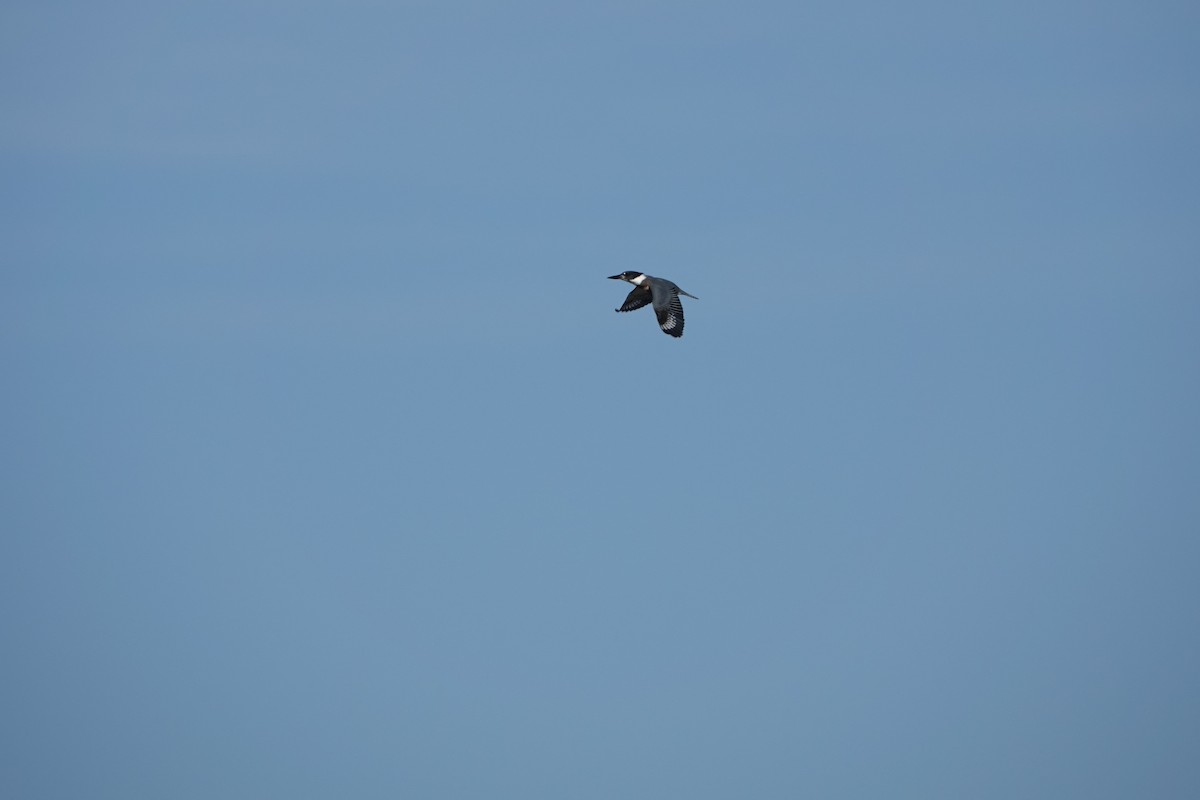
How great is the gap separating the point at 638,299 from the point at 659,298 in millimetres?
1471

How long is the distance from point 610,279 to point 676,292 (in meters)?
2.95

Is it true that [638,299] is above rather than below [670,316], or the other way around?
above

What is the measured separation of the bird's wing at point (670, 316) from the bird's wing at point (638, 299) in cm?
104

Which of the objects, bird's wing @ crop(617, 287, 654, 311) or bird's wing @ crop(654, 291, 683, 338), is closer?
bird's wing @ crop(654, 291, 683, 338)

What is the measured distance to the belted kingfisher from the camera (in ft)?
168

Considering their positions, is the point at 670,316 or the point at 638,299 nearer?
the point at 670,316

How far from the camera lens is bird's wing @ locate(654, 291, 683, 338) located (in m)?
51.0

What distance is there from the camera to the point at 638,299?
52.8 meters

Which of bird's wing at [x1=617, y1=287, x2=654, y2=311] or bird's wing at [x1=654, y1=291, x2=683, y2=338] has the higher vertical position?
bird's wing at [x1=617, y1=287, x2=654, y2=311]

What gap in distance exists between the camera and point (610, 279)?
5288 centimetres

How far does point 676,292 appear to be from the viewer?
170ft

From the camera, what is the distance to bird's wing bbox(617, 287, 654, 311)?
172 ft

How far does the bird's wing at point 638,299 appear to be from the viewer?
52.5 m

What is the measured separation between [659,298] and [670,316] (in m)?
0.92
